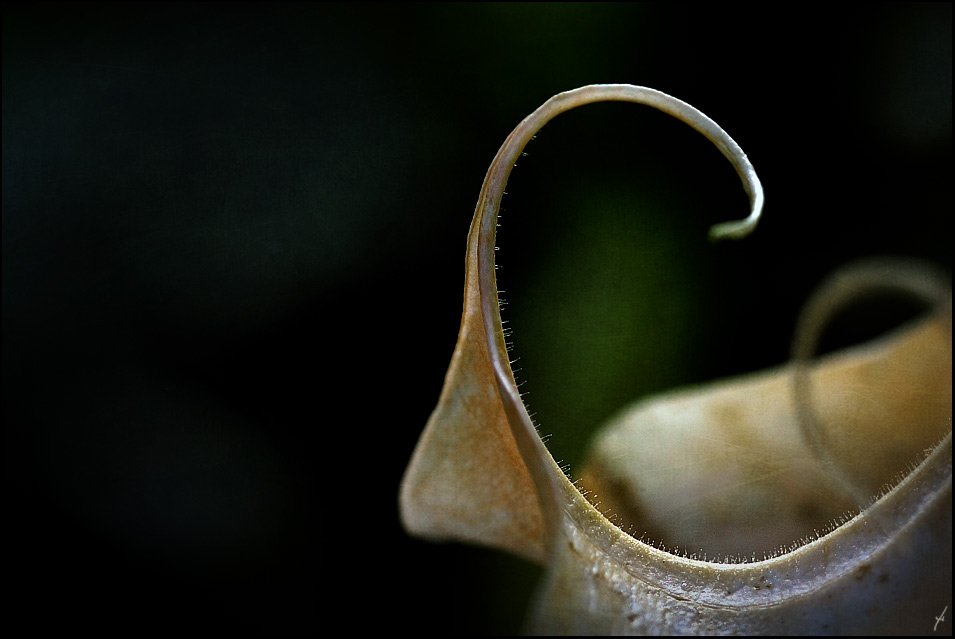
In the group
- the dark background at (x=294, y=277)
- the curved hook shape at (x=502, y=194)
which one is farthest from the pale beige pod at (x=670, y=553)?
the dark background at (x=294, y=277)

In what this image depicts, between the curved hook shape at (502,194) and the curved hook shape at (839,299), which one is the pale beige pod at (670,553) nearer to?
the curved hook shape at (502,194)

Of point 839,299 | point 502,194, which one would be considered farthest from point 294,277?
point 839,299

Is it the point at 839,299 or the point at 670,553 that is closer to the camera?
the point at 670,553

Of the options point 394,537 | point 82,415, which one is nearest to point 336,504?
point 394,537

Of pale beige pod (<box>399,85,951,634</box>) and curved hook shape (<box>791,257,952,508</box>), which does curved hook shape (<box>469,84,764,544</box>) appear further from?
curved hook shape (<box>791,257,952,508</box>)

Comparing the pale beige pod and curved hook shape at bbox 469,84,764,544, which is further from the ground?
curved hook shape at bbox 469,84,764,544

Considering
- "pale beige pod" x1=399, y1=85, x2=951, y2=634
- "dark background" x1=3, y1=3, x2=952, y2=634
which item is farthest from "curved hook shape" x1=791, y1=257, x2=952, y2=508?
"pale beige pod" x1=399, y1=85, x2=951, y2=634

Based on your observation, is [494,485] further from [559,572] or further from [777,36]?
[777,36]

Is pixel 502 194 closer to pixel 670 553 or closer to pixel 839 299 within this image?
pixel 670 553
